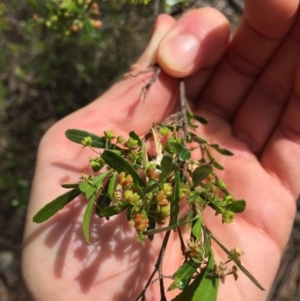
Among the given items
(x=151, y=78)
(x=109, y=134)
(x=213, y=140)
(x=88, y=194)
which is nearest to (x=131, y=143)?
(x=109, y=134)

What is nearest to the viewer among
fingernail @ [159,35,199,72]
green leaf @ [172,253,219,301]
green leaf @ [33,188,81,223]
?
green leaf @ [172,253,219,301]

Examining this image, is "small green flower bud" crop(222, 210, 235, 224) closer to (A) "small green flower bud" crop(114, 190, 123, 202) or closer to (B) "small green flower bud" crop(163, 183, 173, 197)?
(B) "small green flower bud" crop(163, 183, 173, 197)

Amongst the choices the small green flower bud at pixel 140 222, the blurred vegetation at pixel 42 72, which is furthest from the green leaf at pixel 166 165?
the blurred vegetation at pixel 42 72

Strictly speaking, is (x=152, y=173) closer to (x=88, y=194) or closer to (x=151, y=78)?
(x=88, y=194)

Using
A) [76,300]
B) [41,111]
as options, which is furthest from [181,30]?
[41,111]

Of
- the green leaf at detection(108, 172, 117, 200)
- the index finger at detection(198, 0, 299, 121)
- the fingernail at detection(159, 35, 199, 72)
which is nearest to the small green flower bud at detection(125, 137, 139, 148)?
the green leaf at detection(108, 172, 117, 200)

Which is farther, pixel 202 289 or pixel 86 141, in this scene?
pixel 86 141

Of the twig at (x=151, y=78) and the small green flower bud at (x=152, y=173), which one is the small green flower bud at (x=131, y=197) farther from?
the twig at (x=151, y=78)

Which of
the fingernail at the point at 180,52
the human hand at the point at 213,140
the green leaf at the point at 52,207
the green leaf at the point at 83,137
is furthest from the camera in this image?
the fingernail at the point at 180,52
